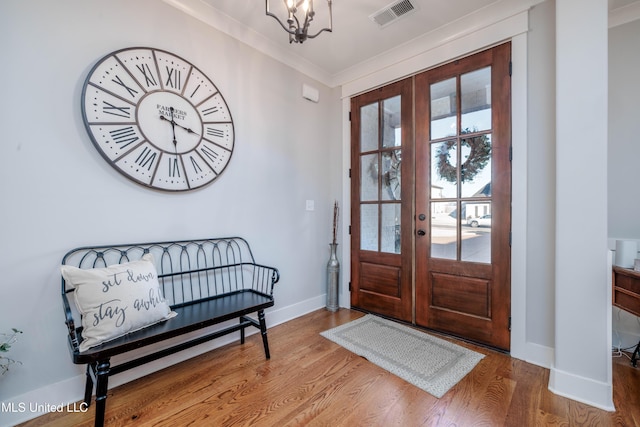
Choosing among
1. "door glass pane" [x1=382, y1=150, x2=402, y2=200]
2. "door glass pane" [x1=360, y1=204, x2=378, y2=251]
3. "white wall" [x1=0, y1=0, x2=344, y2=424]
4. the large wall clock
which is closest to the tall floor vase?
"door glass pane" [x1=360, y1=204, x2=378, y2=251]

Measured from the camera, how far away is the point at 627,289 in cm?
159

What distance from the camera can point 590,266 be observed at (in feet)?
A: 5.21

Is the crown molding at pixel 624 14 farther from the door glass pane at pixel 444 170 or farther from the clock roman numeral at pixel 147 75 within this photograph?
the clock roman numeral at pixel 147 75

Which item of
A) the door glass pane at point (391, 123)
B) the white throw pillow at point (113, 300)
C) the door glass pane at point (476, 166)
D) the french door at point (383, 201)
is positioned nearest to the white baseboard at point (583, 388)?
the french door at point (383, 201)

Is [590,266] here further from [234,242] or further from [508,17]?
[234,242]

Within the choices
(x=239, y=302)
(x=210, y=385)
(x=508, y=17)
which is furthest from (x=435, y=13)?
(x=210, y=385)

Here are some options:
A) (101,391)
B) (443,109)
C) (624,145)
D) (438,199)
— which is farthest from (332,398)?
(624,145)

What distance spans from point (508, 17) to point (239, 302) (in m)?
3.00

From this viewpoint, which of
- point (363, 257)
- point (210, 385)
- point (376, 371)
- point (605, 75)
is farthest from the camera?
point (363, 257)

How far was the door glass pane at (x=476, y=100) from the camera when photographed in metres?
2.20

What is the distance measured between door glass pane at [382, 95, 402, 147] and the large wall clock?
1.56 m

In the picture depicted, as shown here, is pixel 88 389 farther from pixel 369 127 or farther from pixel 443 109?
pixel 443 109

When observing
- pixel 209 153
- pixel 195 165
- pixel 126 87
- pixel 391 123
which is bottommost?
pixel 195 165

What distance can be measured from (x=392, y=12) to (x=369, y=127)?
105 centimetres
